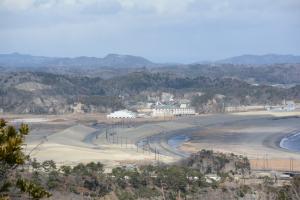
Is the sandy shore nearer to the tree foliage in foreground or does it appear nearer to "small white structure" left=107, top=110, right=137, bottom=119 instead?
"small white structure" left=107, top=110, right=137, bottom=119

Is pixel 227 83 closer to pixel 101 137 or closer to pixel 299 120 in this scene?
pixel 299 120

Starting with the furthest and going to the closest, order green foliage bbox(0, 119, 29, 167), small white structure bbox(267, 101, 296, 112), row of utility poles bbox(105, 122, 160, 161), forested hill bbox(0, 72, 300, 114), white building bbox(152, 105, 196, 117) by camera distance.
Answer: forested hill bbox(0, 72, 300, 114), small white structure bbox(267, 101, 296, 112), white building bbox(152, 105, 196, 117), row of utility poles bbox(105, 122, 160, 161), green foliage bbox(0, 119, 29, 167)

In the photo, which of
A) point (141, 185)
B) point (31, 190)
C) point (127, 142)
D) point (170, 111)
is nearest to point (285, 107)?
point (170, 111)

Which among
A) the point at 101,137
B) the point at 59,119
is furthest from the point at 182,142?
the point at 59,119

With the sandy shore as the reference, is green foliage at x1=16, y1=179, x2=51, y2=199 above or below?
above

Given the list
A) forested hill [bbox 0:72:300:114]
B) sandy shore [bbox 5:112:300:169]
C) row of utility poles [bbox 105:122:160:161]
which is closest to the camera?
sandy shore [bbox 5:112:300:169]

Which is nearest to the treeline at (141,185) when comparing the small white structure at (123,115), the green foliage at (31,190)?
the green foliage at (31,190)

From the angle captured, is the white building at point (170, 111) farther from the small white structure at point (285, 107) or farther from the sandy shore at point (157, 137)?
the small white structure at point (285, 107)

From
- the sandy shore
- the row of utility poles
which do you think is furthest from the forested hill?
the row of utility poles
